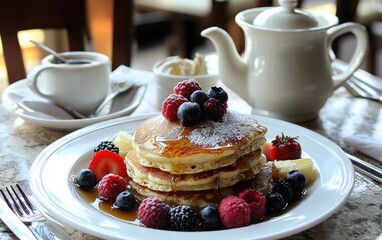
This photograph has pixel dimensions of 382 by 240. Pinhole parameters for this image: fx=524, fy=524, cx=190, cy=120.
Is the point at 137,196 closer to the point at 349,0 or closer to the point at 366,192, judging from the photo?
the point at 366,192

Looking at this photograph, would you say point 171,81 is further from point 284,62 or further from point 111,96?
point 284,62

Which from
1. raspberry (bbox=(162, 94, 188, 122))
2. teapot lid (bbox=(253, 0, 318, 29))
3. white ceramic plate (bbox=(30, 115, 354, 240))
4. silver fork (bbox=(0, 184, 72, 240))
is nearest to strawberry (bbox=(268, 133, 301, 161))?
white ceramic plate (bbox=(30, 115, 354, 240))

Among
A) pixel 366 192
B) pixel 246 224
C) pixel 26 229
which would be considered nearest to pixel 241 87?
pixel 366 192

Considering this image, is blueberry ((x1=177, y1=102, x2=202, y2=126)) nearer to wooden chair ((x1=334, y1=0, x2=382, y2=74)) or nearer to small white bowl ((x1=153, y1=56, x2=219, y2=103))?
small white bowl ((x1=153, y1=56, x2=219, y2=103))

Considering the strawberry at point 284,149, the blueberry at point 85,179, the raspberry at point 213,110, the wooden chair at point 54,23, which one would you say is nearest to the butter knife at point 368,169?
the strawberry at point 284,149

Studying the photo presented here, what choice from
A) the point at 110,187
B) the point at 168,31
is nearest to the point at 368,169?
the point at 110,187

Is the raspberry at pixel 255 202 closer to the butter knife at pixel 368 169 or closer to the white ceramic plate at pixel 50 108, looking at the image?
the butter knife at pixel 368 169
